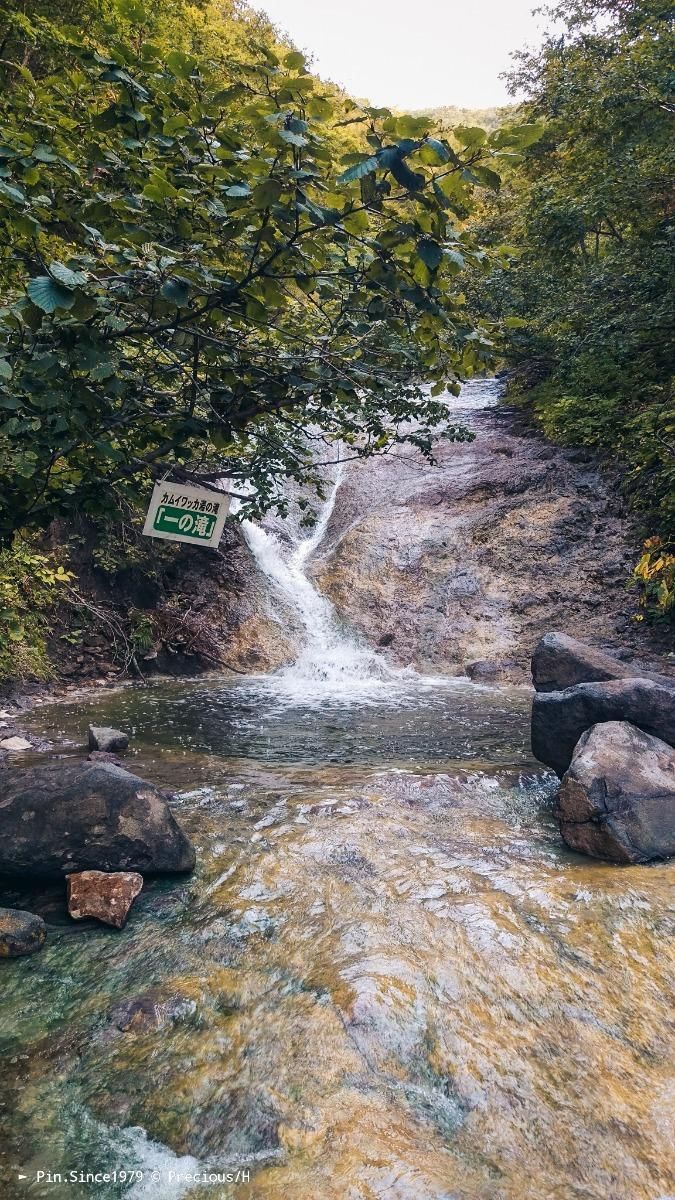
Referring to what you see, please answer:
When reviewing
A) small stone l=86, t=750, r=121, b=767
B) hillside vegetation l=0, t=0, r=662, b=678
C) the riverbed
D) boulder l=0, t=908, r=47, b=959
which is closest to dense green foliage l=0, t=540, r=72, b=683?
small stone l=86, t=750, r=121, b=767

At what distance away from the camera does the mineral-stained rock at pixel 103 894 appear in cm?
327

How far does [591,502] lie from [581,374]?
3076 mm

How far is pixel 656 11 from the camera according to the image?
1173 centimetres

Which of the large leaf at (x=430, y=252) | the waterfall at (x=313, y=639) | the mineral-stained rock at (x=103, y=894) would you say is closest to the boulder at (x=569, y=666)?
the waterfall at (x=313, y=639)

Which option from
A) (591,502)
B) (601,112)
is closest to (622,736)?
(591,502)

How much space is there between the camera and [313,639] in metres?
11.8

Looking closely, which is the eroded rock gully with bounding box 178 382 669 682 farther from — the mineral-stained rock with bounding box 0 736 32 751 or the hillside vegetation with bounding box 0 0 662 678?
the hillside vegetation with bounding box 0 0 662 678

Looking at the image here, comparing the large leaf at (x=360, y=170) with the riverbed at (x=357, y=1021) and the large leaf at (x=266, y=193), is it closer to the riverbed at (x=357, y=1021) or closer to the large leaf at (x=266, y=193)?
the large leaf at (x=266, y=193)

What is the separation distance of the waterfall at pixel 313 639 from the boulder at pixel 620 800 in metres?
5.29

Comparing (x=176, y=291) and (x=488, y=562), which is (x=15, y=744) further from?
(x=488, y=562)

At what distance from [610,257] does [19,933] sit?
15.1 metres

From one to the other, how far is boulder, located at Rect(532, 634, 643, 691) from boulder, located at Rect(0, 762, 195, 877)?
4.14 m

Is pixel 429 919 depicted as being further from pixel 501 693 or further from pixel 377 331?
pixel 501 693

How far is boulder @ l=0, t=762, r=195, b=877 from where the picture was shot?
347 cm
